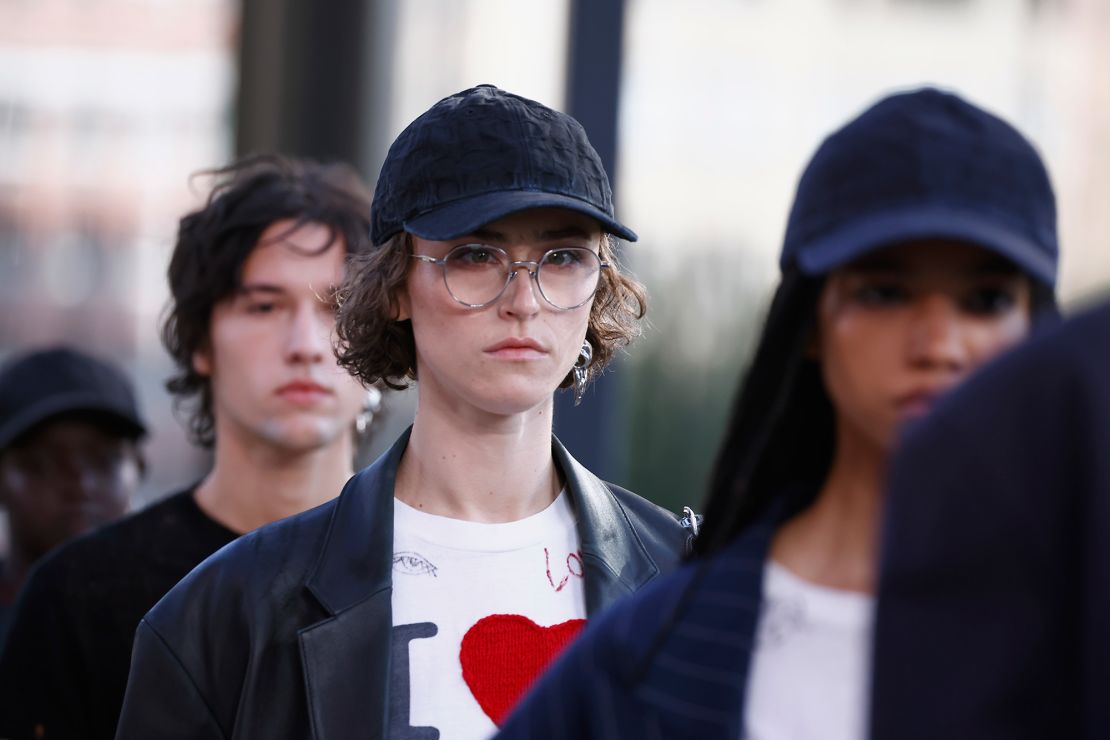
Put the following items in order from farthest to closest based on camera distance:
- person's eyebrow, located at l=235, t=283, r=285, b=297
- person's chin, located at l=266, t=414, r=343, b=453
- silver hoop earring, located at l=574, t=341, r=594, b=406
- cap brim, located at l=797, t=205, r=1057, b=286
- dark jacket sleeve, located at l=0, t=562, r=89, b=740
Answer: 1. person's eyebrow, located at l=235, t=283, r=285, b=297
2. person's chin, located at l=266, t=414, r=343, b=453
3. dark jacket sleeve, located at l=0, t=562, r=89, b=740
4. silver hoop earring, located at l=574, t=341, r=594, b=406
5. cap brim, located at l=797, t=205, r=1057, b=286

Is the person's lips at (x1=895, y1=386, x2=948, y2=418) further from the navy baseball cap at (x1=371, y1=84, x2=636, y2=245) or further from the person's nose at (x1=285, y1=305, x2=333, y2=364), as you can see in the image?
the person's nose at (x1=285, y1=305, x2=333, y2=364)

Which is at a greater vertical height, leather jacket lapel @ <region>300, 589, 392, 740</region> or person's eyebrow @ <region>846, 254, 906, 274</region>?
person's eyebrow @ <region>846, 254, 906, 274</region>

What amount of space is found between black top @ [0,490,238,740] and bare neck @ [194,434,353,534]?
0.15 feet

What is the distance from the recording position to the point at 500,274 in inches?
100

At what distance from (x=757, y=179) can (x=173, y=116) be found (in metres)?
15.1

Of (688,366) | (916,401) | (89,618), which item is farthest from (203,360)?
(688,366)

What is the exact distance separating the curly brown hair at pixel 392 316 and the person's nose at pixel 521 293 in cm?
23

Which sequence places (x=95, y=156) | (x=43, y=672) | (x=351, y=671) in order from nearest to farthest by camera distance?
(x=351, y=671) → (x=43, y=672) → (x=95, y=156)

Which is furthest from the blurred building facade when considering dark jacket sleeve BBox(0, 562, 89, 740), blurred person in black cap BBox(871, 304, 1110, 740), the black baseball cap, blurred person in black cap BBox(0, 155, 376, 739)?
blurred person in black cap BBox(871, 304, 1110, 740)

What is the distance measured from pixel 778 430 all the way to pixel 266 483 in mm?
1862

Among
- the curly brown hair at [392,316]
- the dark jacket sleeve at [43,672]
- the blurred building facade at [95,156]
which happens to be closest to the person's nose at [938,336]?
the curly brown hair at [392,316]

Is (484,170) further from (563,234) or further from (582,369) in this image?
(582,369)

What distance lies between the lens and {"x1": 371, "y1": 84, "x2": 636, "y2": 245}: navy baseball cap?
2.51 metres

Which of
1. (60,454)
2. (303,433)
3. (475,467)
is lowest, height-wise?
(60,454)
